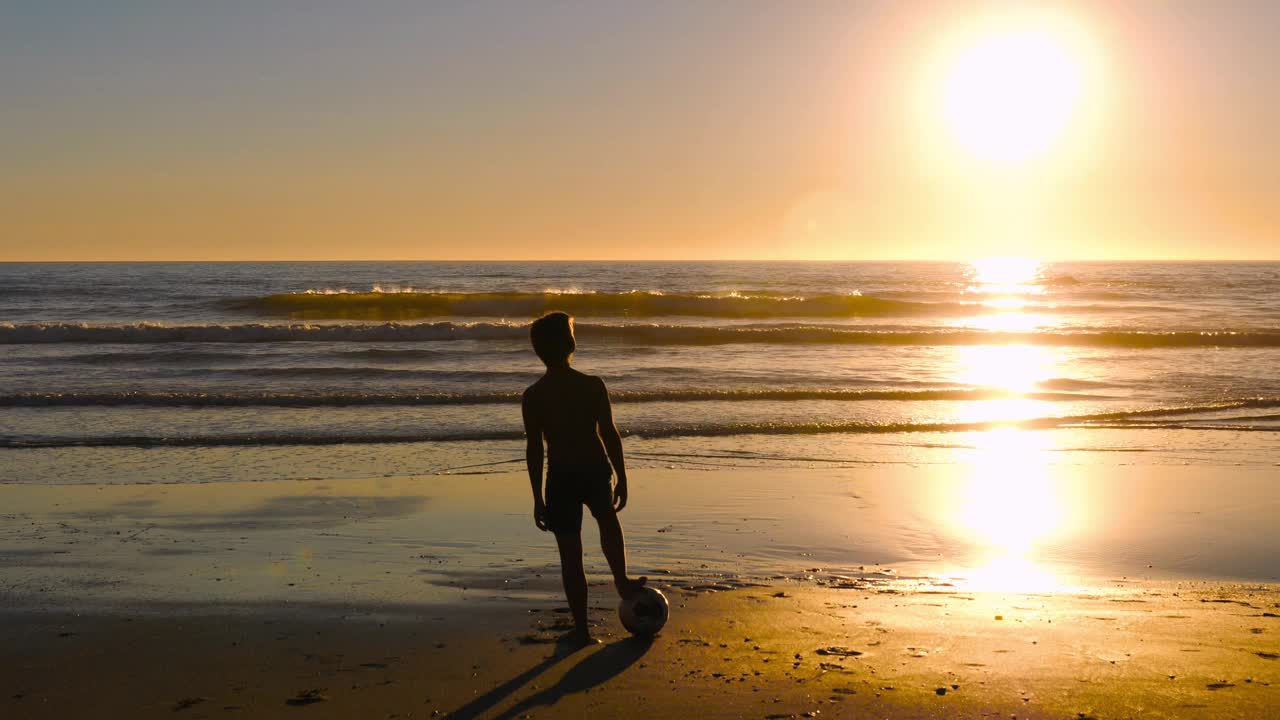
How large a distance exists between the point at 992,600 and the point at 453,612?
2.85 metres

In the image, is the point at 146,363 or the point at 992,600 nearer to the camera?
the point at 992,600

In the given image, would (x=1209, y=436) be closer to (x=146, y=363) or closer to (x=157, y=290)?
(x=146, y=363)

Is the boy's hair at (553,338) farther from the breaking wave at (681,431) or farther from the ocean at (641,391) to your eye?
the breaking wave at (681,431)

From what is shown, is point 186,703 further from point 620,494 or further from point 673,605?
point 673,605

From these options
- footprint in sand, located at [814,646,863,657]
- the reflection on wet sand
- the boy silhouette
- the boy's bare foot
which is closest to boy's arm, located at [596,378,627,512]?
the boy silhouette

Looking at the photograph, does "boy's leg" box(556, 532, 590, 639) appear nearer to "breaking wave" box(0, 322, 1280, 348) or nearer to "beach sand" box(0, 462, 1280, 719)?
"beach sand" box(0, 462, 1280, 719)

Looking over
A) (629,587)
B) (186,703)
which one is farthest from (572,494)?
(186,703)

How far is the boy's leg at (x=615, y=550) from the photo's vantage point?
5.20m

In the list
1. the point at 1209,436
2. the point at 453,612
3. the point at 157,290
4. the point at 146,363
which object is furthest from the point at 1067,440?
the point at 157,290

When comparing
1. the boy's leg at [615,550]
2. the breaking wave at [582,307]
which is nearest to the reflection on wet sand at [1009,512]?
the boy's leg at [615,550]

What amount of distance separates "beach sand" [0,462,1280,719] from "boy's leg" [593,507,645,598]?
246 millimetres

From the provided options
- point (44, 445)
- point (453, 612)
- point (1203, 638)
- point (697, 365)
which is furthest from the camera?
point (697, 365)

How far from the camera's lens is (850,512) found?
848 centimetres

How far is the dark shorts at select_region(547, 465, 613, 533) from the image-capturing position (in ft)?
16.9
